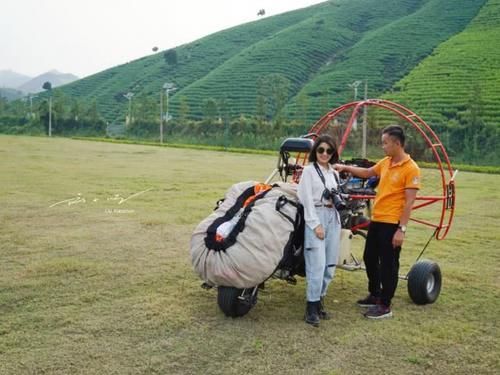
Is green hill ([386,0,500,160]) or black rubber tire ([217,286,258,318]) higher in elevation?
green hill ([386,0,500,160])

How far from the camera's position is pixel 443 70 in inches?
2399

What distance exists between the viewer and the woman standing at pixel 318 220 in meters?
4.73

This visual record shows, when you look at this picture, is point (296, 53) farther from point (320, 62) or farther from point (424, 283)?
point (424, 283)

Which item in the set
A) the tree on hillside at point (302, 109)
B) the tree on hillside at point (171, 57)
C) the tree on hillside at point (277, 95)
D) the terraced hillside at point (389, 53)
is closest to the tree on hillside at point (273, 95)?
the tree on hillside at point (277, 95)

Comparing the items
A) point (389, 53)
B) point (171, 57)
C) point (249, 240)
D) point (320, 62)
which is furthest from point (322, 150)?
point (171, 57)

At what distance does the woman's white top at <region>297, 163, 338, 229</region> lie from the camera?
4.71 metres

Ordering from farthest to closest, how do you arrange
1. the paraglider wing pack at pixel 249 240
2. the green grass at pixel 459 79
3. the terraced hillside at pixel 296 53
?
the terraced hillside at pixel 296 53 < the green grass at pixel 459 79 < the paraglider wing pack at pixel 249 240

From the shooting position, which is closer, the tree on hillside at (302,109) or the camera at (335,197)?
the camera at (335,197)

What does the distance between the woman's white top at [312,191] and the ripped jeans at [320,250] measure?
8 centimetres

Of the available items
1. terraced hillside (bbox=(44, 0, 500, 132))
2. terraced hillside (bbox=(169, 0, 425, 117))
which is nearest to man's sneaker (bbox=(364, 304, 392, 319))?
terraced hillside (bbox=(44, 0, 500, 132))

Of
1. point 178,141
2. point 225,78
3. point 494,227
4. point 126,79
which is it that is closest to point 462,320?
point 494,227

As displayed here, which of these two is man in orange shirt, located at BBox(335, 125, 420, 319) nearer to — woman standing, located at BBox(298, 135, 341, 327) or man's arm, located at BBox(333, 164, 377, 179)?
man's arm, located at BBox(333, 164, 377, 179)

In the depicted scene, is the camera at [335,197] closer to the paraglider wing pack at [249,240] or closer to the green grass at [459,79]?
the paraglider wing pack at [249,240]

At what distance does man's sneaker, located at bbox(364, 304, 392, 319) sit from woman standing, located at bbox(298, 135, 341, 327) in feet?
1.26
